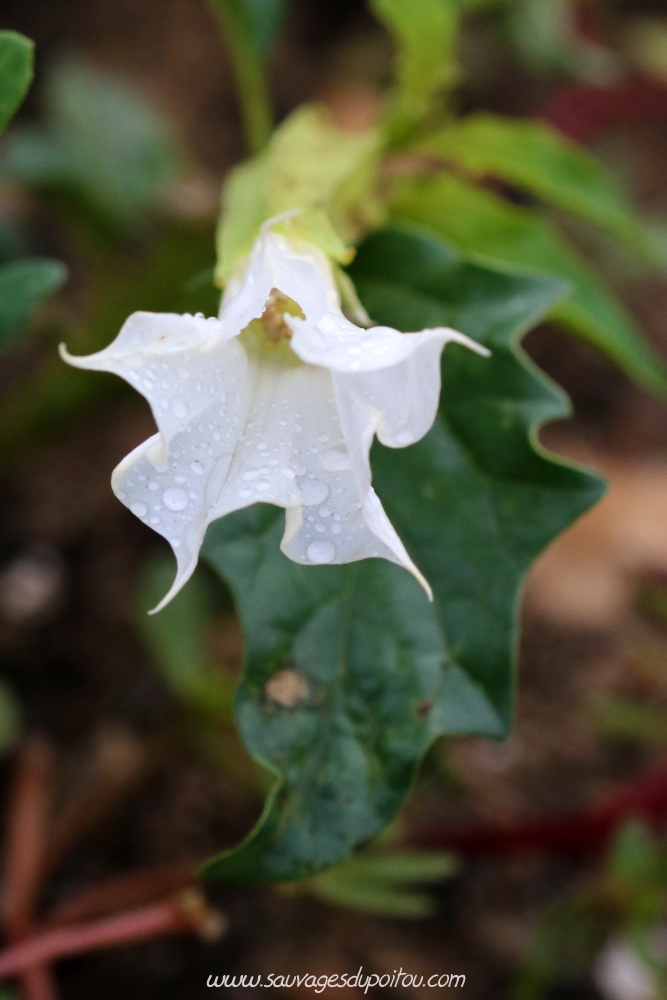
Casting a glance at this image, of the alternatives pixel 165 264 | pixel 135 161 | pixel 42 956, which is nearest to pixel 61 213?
pixel 135 161

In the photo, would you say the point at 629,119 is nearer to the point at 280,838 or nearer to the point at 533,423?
the point at 533,423

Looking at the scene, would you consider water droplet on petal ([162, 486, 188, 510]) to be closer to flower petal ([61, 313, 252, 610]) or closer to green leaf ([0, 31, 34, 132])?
flower petal ([61, 313, 252, 610])

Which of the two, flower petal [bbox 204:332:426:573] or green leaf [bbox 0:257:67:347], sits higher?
green leaf [bbox 0:257:67:347]

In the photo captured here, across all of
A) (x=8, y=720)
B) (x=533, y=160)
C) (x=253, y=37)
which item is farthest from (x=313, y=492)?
(x=253, y=37)

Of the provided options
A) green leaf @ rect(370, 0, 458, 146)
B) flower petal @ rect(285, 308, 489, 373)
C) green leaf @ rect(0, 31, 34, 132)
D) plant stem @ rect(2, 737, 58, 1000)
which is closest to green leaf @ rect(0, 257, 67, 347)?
green leaf @ rect(0, 31, 34, 132)

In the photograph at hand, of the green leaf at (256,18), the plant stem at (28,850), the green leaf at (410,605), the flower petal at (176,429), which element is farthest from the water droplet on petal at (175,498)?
the green leaf at (256,18)
